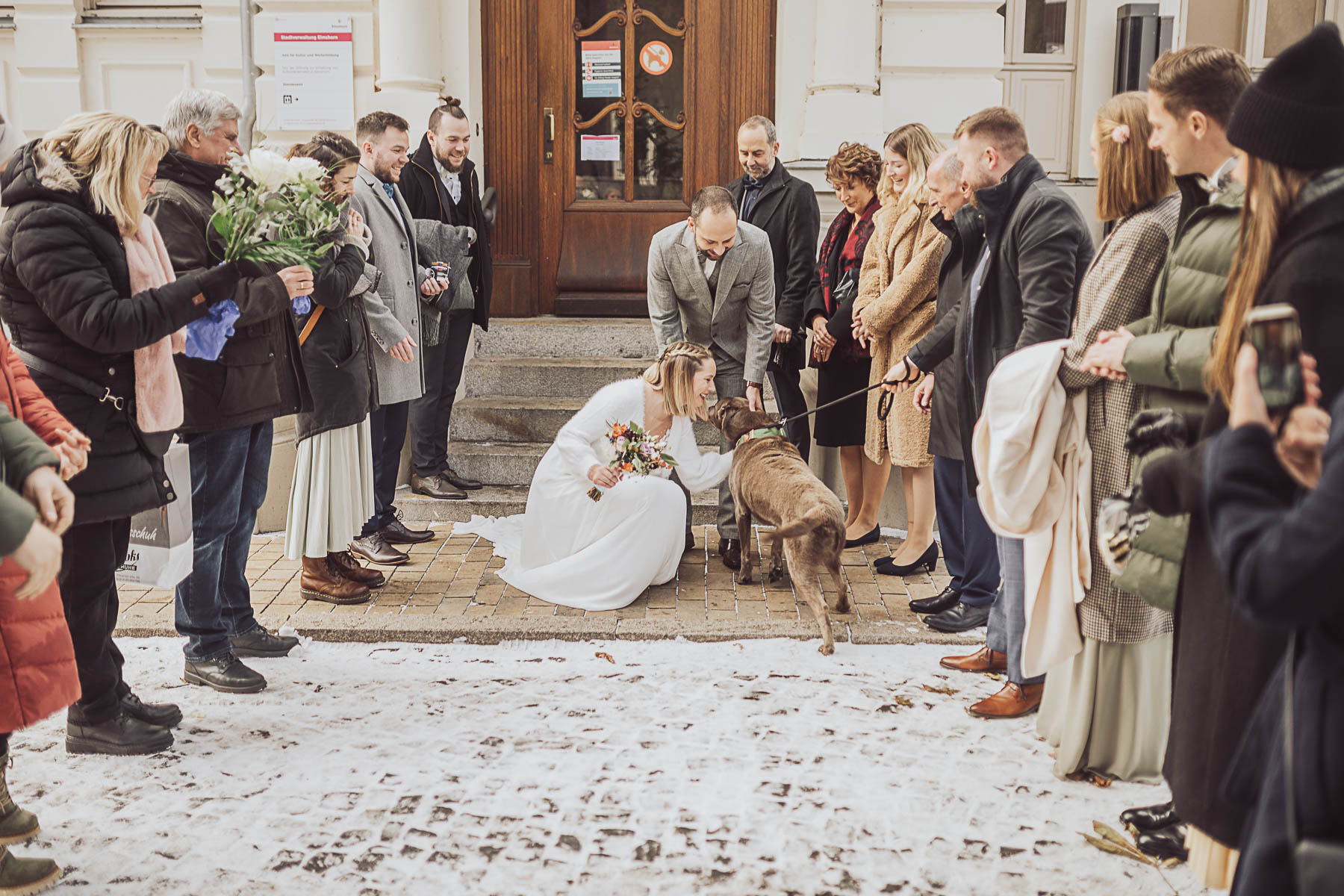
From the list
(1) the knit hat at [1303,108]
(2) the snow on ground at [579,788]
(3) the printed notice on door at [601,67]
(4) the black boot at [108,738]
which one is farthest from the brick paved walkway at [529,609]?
(3) the printed notice on door at [601,67]

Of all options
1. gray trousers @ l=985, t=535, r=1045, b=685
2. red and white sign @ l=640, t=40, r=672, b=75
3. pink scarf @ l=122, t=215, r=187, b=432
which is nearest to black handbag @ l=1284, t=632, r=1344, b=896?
gray trousers @ l=985, t=535, r=1045, b=685

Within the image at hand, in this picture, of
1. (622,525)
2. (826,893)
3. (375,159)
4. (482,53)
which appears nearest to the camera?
(826,893)

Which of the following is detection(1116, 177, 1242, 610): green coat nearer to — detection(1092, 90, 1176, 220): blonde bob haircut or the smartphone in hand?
detection(1092, 90, 1176, 220): blonde bob haircut

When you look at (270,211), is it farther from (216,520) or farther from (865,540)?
(865,540)

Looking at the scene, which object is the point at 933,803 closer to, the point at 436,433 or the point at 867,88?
the point at 436,433

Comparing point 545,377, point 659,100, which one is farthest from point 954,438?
point 659,100

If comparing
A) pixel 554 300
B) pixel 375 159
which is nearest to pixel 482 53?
pixel 554 300

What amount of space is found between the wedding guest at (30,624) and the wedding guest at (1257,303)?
222cm

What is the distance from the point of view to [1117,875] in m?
3.15

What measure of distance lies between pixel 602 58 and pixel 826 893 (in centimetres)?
668

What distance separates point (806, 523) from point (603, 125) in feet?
14.8

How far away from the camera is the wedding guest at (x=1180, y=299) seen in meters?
2.71

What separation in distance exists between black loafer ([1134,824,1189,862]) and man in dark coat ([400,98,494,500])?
4580mm

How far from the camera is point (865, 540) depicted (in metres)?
6.56
